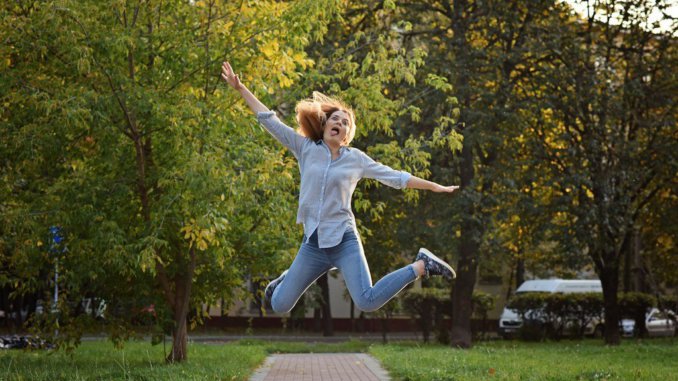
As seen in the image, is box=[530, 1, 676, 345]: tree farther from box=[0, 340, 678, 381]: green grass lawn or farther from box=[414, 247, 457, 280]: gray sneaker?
box=[414, 247, 457, 280]: gray sneaker

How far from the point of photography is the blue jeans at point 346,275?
674 centimetres

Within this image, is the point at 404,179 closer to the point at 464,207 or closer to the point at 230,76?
the point at 230,76

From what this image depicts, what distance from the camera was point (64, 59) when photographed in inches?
505

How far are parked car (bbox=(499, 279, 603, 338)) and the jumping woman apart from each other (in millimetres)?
26837

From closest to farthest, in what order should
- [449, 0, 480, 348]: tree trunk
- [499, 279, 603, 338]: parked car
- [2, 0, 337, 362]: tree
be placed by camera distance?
[2, 0, 337, 362]: tree
[449, 0, 480, 348]: tree trunk
[499, 279, 603, 338]: parked car

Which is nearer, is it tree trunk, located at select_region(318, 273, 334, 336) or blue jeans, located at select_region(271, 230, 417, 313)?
blue jeans, located at select_region(271, 230, 417, 313)

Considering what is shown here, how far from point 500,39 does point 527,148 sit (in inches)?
118

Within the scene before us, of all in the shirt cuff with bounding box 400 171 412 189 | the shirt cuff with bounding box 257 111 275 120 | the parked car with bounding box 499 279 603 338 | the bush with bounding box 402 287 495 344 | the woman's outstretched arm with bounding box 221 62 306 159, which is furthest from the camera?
the parked car with bounding box 499 279 603 338

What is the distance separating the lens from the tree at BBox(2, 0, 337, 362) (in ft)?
39.8

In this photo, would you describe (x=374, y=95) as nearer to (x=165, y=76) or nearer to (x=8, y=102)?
(x=165, y=76)

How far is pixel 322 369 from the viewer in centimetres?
1661

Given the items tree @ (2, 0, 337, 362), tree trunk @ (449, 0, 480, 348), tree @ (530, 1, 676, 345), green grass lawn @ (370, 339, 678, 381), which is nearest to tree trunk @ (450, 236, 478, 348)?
tree trunk @ (449, 0, 480, 348)


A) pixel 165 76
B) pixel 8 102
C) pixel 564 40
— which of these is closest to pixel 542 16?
pixel 564 40

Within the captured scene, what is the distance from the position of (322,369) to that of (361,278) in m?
10.2
